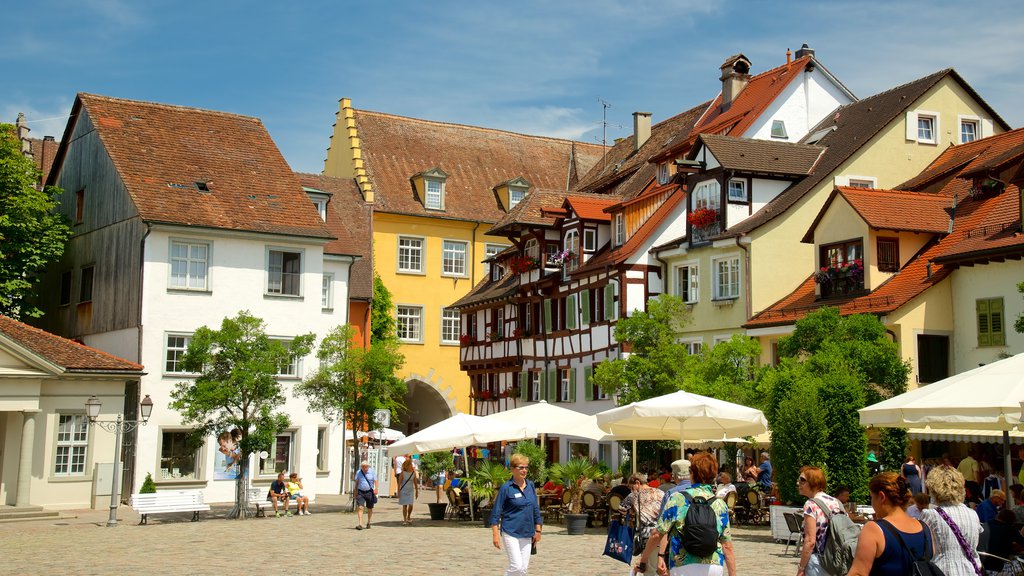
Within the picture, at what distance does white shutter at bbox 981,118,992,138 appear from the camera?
3666cm

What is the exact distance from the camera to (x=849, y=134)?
119 ft

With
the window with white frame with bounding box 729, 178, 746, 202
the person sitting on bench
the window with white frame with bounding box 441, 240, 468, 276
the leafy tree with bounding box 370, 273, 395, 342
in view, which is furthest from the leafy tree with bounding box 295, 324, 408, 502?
the window with white frame with bounding box 441, 240, 468, 276

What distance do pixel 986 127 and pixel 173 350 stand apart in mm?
25220

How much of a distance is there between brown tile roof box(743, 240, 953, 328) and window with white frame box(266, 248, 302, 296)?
1363cm

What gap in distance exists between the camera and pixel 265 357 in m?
29.8

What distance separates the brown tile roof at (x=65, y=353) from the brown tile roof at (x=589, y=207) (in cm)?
1541

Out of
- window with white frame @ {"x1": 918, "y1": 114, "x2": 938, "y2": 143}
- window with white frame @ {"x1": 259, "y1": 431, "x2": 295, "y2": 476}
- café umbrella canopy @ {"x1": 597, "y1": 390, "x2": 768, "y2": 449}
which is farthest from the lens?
window with white frame @ {"x1": 259, "y1": 431, "x2": 295, "y2": 476}

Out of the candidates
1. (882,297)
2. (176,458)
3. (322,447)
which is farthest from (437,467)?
(882,297)

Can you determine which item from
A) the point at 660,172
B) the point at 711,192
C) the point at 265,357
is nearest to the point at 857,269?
the point at 711,192

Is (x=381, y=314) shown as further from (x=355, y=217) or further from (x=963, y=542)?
(x=963, y=542)

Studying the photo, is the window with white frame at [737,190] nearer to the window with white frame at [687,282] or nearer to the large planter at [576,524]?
the window with white frame at [687,282]

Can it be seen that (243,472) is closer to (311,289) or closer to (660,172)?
(311,289)

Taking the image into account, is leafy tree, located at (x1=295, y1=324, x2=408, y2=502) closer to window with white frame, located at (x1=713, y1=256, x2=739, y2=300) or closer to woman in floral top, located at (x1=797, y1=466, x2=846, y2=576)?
window with white frame, located at (x1=713, y1=256, x2=739, y2=300)

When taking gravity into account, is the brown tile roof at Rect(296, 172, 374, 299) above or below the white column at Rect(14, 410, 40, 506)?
above
